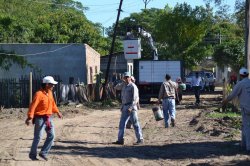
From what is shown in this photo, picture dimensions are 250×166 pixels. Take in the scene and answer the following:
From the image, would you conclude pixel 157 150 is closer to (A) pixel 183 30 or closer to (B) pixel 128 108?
(B) pixel 128 108

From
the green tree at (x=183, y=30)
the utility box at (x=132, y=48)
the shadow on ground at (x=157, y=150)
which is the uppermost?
→ the green tree at (x=183, y=30)

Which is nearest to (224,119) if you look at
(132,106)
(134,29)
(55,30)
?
(132,106)

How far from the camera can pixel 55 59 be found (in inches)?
1474

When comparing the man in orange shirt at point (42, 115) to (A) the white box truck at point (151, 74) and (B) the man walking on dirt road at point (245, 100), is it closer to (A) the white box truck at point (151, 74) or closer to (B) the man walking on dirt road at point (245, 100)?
(B) the man walking on dirt road at point (245, 100)

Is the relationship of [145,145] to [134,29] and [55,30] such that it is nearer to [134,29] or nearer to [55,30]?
[134,29]

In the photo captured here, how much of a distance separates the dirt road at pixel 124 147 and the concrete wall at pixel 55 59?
16217 millimetres

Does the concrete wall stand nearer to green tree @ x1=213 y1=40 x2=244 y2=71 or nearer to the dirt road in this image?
the dirt road

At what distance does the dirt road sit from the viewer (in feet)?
38.9

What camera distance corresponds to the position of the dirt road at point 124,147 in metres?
11.9

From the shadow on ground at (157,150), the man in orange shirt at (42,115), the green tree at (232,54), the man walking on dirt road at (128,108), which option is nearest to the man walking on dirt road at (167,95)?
the man walking on dirt road at (128,108)

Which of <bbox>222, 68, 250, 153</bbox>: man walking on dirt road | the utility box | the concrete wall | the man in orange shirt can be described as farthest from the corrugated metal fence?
<bbox>222, 68, 250, 153</bbox>: man walking on dirt road

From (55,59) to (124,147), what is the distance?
23.9m

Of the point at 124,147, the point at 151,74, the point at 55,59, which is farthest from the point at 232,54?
the point at 124,147

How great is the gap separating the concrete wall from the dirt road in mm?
16217
